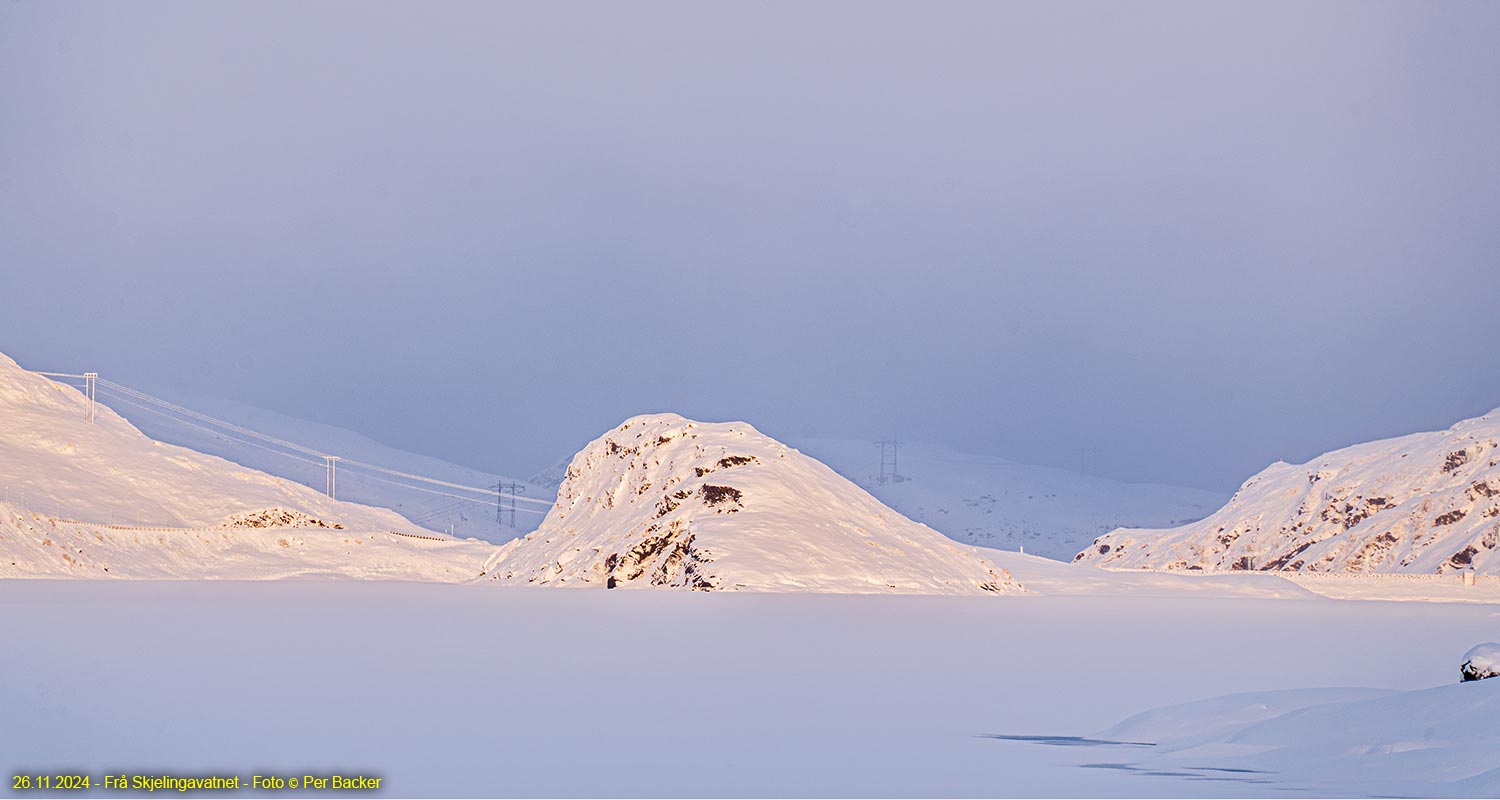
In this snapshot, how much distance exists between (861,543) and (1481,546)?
88611mm

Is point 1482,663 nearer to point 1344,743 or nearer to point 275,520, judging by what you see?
point 1344,743

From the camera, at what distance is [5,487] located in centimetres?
10981

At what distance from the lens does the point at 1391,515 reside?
16850 centimetres

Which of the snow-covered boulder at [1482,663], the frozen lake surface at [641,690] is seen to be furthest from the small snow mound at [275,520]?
the snow-covered boulder at [1482,663]

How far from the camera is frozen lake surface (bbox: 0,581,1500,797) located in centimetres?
1823

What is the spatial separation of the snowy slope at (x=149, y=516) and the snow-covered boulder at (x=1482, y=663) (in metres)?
82.7

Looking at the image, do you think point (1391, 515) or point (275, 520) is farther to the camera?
point (1391, 515)

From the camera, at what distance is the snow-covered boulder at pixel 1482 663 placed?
2194cm

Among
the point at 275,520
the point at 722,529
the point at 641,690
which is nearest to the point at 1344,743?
the point at 641,690

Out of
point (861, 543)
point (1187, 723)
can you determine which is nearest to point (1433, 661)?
point (1187, 723)

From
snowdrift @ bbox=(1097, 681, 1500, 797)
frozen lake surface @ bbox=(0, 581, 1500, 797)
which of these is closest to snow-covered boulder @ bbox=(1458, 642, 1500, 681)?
snowdrift @ bbox=(1097, 681, 1500, 797)

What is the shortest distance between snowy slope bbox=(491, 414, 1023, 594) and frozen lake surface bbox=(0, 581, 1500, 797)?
25730 mm

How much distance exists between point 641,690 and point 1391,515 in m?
157

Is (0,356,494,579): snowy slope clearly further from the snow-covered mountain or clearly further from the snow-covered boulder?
the snow-covered mountain
